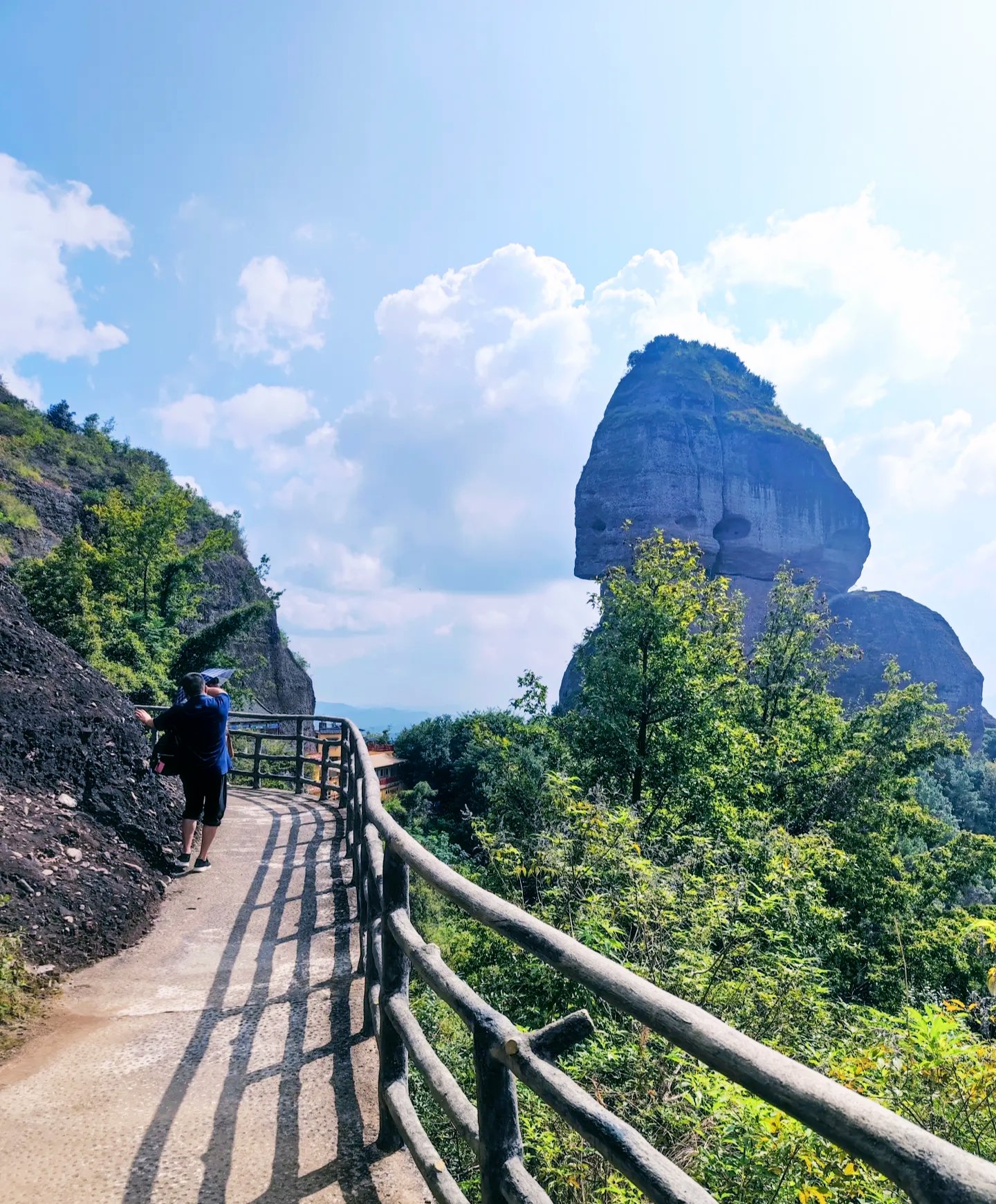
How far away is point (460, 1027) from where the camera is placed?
17.1 ft

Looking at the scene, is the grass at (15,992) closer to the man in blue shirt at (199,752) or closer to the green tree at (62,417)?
the man in blue shirt at (199,752)

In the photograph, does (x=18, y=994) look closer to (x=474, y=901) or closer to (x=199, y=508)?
(x=474, y=901)

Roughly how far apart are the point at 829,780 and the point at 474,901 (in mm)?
17949

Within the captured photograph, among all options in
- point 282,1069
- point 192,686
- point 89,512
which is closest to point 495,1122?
point 282,1069

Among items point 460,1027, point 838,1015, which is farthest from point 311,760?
point 838,1015

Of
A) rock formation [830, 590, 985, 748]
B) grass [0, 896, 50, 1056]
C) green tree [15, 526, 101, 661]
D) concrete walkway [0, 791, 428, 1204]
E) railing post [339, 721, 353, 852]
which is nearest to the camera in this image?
concrete walkway [0, 791, 428, 1204]

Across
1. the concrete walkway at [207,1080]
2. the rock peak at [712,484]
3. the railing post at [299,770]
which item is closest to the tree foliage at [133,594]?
the railing post at [299,770]

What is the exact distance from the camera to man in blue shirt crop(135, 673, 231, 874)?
227 inches

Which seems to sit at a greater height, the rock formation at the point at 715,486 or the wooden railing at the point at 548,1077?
the rock formation at the point at 715,486

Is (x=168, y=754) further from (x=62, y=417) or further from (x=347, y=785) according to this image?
(x=62, y=417)

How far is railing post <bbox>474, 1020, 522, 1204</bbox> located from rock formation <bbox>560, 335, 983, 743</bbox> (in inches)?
2278

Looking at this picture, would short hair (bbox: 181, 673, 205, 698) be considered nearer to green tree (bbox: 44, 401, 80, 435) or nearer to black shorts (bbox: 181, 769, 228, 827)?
black shorts (bbox: 181, 769, 228, 827)

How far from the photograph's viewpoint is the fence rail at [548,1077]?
92cm

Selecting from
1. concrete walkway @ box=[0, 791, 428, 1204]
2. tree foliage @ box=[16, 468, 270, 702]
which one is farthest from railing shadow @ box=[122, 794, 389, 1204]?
tree foliage @ box=[16, 468, 270, 702]
